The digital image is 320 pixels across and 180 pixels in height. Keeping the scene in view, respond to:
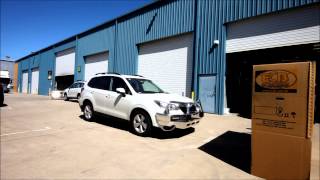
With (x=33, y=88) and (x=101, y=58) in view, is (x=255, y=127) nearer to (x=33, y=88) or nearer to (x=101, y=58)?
(x=101, y=58)

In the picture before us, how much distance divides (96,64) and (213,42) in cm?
1512

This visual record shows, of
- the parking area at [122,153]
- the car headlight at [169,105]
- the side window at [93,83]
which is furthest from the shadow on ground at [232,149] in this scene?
the side window at [93,83]

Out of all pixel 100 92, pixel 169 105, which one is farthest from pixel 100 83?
pixel 169 105

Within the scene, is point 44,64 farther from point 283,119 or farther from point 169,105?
point 283,119

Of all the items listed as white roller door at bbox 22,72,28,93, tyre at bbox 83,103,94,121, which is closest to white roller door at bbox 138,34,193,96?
tyre at bbox 83,103,94,121

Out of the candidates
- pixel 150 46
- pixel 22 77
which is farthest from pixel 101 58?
pixel 22 77

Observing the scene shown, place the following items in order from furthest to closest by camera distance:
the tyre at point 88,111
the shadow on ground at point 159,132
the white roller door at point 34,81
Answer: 1. the white roller door at point 34,81
2. the tyre at point 88,111
3. the shadow on ground at point 159,132

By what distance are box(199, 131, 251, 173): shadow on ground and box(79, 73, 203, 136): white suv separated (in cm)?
94

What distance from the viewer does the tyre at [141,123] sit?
23.3 feet

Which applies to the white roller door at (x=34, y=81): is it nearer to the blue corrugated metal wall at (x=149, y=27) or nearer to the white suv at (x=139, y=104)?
the blue corrugated metal wall at (x=149, y=27)

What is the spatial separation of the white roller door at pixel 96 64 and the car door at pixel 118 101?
16.0 m

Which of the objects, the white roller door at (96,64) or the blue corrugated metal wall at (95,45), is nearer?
the blue corrugated metal wall at (95,45)

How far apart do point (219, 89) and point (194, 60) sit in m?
2.49

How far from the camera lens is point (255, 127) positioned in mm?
4316
